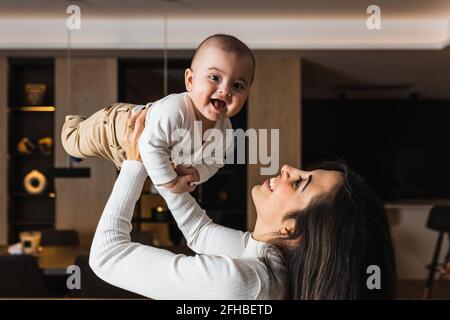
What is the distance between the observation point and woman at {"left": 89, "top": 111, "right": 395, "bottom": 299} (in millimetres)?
539

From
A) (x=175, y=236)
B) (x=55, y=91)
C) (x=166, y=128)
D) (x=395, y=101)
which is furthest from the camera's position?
(x=395, y=101)

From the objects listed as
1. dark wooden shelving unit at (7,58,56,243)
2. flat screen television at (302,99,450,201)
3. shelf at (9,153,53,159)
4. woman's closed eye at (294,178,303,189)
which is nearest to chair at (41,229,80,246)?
dark wooden shelving unit at (7,58,56,243)

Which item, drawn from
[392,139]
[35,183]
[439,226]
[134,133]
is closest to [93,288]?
[134,133]

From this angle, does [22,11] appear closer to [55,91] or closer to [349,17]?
[349,17]

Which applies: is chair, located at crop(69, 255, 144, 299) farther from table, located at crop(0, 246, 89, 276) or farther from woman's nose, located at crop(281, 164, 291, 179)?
woman's nose, located at crop(281, 164, 291, 179)

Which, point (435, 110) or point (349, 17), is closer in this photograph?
point (349, 17)

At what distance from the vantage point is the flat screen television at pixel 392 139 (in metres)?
3.09

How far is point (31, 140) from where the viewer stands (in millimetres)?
1932

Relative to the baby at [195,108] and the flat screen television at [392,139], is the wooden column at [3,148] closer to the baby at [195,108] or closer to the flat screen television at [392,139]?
the baby at [195,108]

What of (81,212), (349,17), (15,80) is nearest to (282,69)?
(349,17)

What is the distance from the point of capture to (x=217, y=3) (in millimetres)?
852

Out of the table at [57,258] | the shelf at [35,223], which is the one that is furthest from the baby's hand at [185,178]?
the shelf at [35,223]

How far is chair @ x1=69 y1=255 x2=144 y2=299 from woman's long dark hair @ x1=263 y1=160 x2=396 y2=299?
20.7 inches
